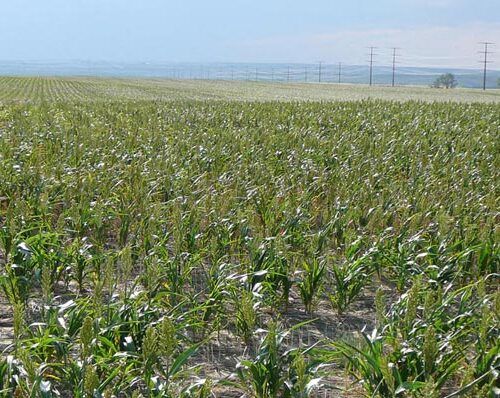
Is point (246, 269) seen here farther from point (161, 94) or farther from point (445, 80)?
point (445, 80)

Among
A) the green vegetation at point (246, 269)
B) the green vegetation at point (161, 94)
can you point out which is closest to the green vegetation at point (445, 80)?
the green vegetation at point (161, 94)

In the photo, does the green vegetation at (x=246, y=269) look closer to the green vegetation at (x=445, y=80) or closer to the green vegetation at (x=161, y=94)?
the green vegetation at (x=161, y=94)

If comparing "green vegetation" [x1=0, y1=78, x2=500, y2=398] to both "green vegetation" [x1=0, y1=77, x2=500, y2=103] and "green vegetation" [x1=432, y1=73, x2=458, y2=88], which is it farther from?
"green vegetation" [x1=432, y1=73, x2=458, y2=88]

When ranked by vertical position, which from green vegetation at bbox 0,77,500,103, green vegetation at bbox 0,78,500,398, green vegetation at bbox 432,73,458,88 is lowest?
green vegetation at bbox 0,78,500,398

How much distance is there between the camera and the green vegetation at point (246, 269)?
3693 millimetres

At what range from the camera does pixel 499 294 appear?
3668mm

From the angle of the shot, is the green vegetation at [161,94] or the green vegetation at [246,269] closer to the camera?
the green vegetation at [246,269]

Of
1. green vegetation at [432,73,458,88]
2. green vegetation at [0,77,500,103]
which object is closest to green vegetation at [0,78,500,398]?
green vegetation at [0,77,500,103]

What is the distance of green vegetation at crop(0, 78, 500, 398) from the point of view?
369 centimetres

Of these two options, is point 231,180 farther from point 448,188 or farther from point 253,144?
point 253,144

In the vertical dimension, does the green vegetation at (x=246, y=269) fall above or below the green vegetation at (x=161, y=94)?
below

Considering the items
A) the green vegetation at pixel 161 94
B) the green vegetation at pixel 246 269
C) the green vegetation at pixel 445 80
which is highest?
the green vegetation at pixel 445 80

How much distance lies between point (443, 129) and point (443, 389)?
1313 cm

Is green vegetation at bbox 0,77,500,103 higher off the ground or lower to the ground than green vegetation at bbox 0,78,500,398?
higher
